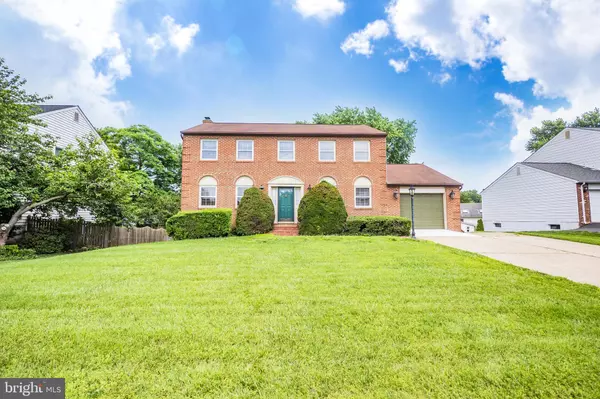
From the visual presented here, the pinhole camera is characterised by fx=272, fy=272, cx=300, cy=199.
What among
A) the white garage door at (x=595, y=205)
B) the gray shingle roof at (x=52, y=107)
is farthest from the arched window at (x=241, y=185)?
the white garage door at (x=595, y=205)

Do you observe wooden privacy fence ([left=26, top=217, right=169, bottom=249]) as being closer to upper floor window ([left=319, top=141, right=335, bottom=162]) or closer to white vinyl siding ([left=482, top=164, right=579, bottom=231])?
upper floor window ([left=319, top=141, right=335, bottom=162])

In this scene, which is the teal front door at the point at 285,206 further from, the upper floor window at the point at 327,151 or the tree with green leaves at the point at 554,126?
the tree with green leaves at the point at 554,126

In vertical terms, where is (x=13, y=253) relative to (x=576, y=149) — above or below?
below

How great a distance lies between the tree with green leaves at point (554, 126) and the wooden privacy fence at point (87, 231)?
135ft

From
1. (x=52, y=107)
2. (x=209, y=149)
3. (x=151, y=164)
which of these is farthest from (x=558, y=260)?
(x=151, y=164)

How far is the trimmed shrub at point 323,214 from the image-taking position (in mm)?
12445

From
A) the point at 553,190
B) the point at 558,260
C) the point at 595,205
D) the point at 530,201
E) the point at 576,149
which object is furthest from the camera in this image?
the point at 576,149

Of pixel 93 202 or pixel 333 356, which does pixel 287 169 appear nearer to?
pixel 93 202

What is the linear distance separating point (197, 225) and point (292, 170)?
600 centimetres

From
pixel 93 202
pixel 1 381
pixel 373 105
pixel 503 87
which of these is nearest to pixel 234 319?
pixel 1 381

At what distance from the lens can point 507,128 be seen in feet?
68.9

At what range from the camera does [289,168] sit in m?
15.5

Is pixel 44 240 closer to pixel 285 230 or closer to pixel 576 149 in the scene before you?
pixel 285 230

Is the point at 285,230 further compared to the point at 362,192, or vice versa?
the point at 362,192
